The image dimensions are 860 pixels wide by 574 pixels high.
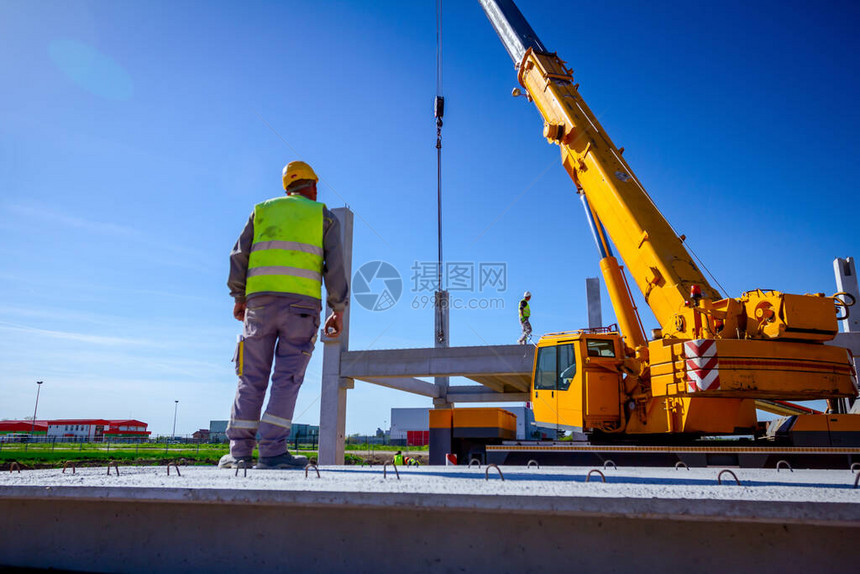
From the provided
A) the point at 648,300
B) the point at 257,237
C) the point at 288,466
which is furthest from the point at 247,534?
the point at 648,300

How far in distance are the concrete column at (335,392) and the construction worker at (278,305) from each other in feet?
34.1

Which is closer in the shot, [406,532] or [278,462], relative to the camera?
[406,532]

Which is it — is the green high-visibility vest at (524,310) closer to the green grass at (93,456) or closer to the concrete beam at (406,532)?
the green grass at (93,456)

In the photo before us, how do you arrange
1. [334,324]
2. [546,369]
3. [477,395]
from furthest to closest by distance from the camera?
1. [477,395]
2. [546,369]
3. [334,324]

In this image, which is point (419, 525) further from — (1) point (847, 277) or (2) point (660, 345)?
(1) point (847, 277)

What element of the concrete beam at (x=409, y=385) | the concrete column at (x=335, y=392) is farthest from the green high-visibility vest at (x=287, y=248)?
the concrete beam at (x=409, y=385)

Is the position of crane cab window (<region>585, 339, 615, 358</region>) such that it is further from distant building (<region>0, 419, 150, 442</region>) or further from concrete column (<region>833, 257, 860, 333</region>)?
A: distant building (<region>0, 419, 150, 442</region>)

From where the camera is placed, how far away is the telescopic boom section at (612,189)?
256 inches

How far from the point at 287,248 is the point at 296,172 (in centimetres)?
61

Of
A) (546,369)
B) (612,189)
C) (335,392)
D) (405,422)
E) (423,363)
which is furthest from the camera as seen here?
(405,422)

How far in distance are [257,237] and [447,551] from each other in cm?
218

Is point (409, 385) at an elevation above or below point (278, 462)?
above

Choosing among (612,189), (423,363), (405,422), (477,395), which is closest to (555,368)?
(612,189)

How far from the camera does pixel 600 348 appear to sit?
7.02m
